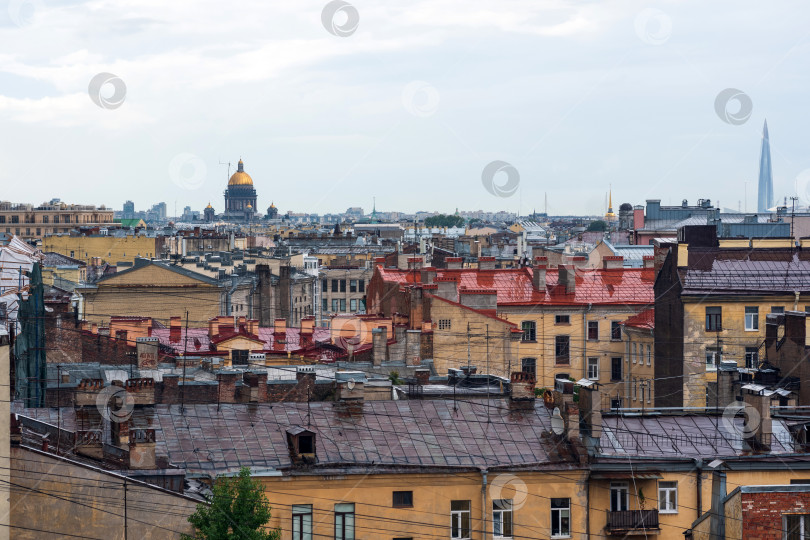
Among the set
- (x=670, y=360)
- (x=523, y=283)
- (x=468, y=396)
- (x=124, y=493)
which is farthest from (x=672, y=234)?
(x=124, y=493)

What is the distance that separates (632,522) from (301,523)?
5.39 m

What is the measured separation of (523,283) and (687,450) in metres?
26.7

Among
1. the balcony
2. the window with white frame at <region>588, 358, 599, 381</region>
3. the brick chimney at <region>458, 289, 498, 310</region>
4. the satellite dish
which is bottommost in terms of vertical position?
the balcony

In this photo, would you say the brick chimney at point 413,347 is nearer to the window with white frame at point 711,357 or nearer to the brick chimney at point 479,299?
the brick chimney at point 479,299

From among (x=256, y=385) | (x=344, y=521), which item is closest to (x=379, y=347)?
(x=256, y=385)

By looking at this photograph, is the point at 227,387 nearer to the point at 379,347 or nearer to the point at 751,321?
the point at 379,347

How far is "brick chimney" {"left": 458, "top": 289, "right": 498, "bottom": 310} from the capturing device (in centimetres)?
4531

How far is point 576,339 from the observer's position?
156ft

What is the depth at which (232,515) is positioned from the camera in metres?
18.4

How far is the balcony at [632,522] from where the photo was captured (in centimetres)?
2222

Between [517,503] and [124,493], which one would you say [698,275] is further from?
[124,493]

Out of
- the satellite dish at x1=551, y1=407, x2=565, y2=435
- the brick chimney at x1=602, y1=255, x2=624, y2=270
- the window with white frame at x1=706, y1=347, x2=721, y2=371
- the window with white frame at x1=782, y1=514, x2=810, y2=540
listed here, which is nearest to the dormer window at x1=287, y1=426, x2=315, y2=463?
the satellite dish at x1=551, y1=407, x2=565, y2=435

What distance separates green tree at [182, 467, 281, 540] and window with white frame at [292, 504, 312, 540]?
81.0 inches

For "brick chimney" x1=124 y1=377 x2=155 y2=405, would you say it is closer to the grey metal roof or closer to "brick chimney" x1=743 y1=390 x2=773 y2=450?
the grey metal roof
